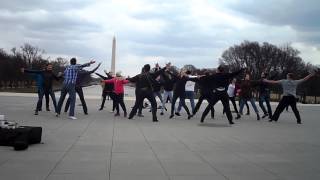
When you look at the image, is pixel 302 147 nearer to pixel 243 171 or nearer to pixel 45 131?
pixel 243 171

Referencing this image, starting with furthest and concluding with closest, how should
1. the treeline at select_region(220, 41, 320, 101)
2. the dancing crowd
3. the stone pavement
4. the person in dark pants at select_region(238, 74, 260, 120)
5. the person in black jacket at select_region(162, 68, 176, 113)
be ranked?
the treeline at select_region(220, 41, 320, 101), the person in dark pants at select_region(238, 74, 260, 120), the person in black jacket at select_region(162, 68, 176, 113), the dancing crowd, the stone pavement

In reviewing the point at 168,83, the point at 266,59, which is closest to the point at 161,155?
the point at 168,83

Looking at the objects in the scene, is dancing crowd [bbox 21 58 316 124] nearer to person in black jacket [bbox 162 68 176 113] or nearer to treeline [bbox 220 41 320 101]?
person in black jacket [bbox 162 68 176 113]

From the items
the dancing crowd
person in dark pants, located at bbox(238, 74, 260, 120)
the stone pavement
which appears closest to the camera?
the stone pavement

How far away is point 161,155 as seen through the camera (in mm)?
8258

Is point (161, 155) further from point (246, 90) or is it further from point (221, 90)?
point (246, 90)

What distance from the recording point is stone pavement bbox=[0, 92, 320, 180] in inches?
263

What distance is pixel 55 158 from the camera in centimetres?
769

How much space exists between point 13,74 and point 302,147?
238ft

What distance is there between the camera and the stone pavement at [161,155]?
6.68m

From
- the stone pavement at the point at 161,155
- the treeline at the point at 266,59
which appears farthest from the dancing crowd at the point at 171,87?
the treeline at the point at 266,59

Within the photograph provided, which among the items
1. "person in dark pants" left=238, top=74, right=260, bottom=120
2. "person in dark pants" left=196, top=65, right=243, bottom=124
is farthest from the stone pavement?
"person in dark pants" left=238, top=74, right=260, bottom=120

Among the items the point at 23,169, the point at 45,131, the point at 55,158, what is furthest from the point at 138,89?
the point at 23,169

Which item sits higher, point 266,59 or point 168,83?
point 266,59
